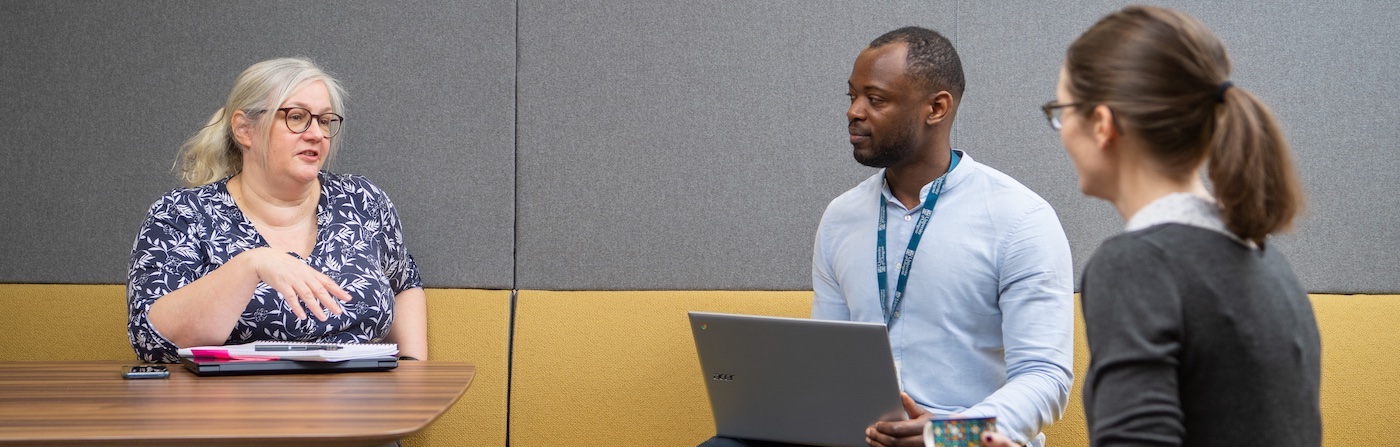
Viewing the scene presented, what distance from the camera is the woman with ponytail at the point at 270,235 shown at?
6.41 feet

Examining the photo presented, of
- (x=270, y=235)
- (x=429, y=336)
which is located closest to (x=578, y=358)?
(x=429, y=336)

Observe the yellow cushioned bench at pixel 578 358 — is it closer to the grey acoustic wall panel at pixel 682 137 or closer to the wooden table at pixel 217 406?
the grey acoustic wall panel at pixel 682 137

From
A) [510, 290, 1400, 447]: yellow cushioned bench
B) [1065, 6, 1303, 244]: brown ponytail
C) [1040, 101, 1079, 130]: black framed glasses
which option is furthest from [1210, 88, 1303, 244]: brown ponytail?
[510, 290, 1400, 447]: yellow cushioned bench

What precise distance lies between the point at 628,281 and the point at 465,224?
0.42m

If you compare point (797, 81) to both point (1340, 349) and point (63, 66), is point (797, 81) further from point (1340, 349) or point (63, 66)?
point (63, 66)

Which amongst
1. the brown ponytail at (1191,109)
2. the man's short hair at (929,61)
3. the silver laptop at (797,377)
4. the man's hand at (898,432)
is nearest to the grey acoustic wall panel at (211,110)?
the silver laptop at (797,377)

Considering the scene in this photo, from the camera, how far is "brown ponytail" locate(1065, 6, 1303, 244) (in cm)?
100

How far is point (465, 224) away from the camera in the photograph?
2.58m

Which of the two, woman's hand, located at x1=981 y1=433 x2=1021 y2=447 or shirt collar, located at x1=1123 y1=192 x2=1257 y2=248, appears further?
woman's hand, located at x1=981 y1=433 x2=1021 y2=447

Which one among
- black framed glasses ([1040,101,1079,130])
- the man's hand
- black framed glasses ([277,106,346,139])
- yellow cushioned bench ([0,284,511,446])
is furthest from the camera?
yellow cushioned bench ([0,284,511,446])

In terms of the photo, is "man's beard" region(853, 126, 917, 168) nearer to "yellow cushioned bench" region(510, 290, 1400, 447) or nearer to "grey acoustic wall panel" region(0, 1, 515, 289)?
"yellow cushioned bench" region(510, 290, 1400, 447)

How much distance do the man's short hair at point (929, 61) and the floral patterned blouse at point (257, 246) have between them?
1151mm

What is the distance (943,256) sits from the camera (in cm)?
192

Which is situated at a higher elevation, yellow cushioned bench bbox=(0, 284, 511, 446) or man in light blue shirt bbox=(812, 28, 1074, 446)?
man in light blue shirt bbox=(812, 28, 1074, 446)
